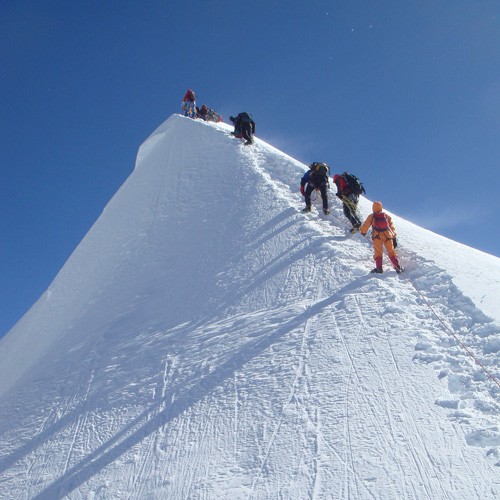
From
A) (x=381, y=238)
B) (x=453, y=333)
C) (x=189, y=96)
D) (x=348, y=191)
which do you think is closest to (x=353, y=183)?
(x=348, y=191)

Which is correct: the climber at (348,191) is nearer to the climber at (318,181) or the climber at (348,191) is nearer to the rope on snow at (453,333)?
the climber at (318,181)

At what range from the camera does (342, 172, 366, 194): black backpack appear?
11.7 meters

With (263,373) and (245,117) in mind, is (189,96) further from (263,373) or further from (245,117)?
(263,373)

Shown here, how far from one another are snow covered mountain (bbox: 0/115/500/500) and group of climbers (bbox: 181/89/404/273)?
0.35m

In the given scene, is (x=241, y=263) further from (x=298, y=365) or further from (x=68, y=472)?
(x=68, y=472)

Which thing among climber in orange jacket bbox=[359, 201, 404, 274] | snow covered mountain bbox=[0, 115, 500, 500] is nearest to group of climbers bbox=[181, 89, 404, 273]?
climber in orange jacket bbox=[359, 201, 404, 274]

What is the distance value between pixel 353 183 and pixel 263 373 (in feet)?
21.0

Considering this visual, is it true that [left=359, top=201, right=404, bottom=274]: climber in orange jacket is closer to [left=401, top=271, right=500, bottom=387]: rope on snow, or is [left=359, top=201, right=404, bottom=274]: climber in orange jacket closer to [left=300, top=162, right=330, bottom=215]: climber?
[left=401, top=271, right=500, bottom=387]: rope on snow

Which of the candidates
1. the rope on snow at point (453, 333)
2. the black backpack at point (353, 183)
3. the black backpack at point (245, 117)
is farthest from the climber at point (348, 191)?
the black backpack at point (245, 117)

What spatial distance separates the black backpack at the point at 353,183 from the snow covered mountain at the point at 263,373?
0.73 meters

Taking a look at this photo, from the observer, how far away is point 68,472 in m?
5.98

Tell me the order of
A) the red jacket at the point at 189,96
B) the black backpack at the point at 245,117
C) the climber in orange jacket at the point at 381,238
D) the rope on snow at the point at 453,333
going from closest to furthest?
the rope on snow at the point at 453,333
the climber in orange jacket at the point at 381,238
the black backpack at the point at 245,117
the red jacket at the point at 189,96

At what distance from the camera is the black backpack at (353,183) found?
11723mm

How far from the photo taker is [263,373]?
661cm
